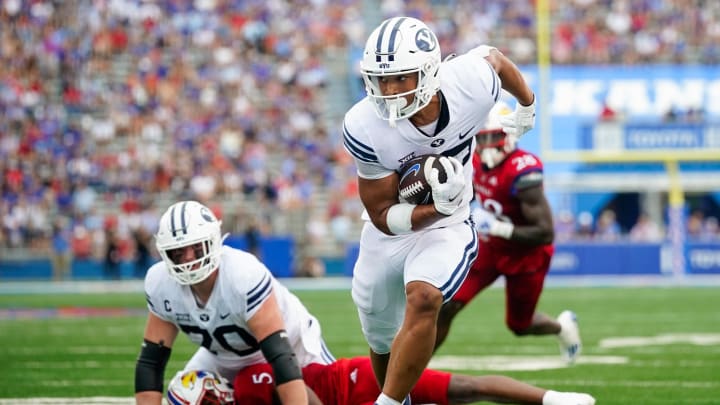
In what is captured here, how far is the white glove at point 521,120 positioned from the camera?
510 cm

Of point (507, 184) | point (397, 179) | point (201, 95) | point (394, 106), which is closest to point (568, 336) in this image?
point (507, 184)

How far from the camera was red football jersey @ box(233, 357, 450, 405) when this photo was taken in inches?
198

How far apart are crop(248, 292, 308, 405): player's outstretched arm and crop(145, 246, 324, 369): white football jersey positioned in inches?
1.8

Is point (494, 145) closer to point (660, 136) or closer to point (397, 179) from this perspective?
point (397, 179)

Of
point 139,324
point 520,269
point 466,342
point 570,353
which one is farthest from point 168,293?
point 139,324

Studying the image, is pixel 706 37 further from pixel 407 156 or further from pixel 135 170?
pixel 407 156

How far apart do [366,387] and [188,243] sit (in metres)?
1.02

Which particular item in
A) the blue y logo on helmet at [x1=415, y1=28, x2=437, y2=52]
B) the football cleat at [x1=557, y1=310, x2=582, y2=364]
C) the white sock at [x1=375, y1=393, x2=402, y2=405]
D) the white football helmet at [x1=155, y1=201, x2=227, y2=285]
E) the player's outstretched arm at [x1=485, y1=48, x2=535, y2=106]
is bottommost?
the football cleat at [x1=557, y1=310, x2=582, y2=364]

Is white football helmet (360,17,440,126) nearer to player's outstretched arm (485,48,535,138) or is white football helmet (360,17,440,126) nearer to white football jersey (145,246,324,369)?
player's outstretched arm (485,48,535,138)

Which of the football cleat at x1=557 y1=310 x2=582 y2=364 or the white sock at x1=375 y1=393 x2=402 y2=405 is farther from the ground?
the white sock at x1=375 y1=393 x2=402 y2=405

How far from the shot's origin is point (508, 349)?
8.63m

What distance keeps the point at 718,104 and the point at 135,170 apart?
440 inches

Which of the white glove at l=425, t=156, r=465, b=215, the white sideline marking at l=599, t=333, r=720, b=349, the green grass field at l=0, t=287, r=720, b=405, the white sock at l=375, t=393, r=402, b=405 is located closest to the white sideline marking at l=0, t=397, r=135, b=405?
the green grass field at l=0, t=287, r=720, b=405

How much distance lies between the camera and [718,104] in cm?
2244
